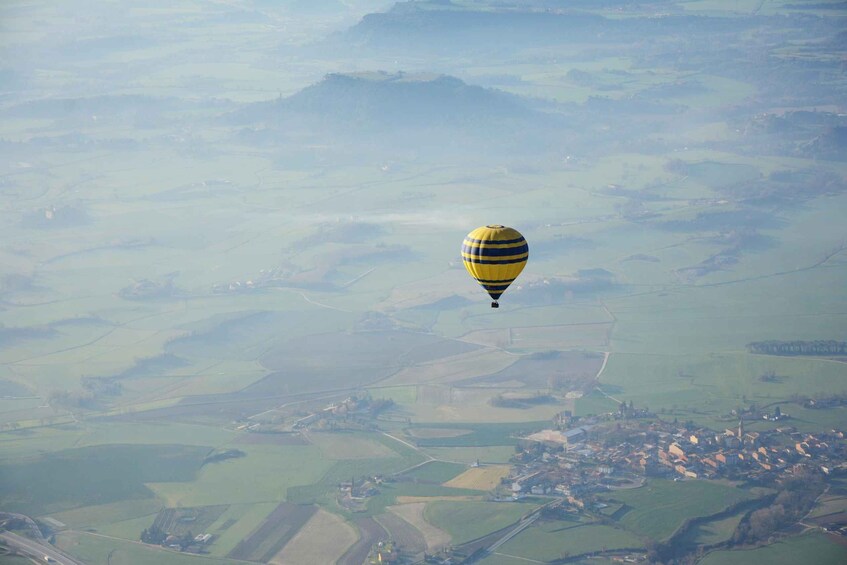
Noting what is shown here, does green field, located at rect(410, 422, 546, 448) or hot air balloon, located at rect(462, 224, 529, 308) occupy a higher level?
hot air balloon, located at rect(462, 224, 529, 308)

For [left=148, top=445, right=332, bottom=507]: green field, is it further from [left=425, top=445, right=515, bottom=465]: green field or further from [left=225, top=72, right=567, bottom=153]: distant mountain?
[left=225, top=72, right=567, bottom=153]: distant mountain

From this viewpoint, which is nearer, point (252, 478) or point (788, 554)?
point (788, 554)

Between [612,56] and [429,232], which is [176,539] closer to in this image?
[429,232]

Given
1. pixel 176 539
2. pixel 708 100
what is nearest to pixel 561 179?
pixel 708 100

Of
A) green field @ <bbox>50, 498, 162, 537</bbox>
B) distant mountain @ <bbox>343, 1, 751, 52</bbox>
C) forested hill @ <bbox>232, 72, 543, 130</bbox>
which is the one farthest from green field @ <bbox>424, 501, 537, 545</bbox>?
distant mountain @ <bbox>343, 1, 751, 52</bbox>

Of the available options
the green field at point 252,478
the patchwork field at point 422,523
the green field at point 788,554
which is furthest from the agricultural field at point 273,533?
the green field at point 788,554

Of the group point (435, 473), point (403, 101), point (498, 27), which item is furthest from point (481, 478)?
point (498, 27)

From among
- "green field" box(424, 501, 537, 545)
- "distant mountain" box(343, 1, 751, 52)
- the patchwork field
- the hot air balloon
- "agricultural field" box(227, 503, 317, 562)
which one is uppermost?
the hot air balloon

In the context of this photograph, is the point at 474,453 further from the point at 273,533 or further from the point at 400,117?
the point at 400,117
